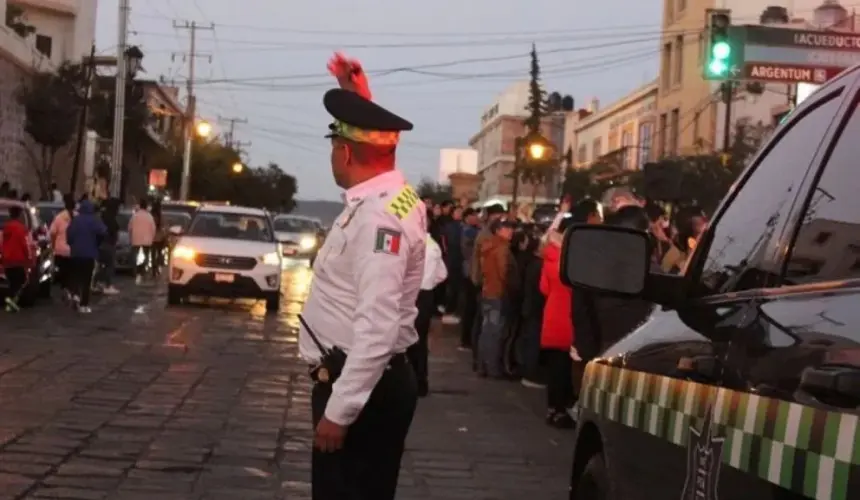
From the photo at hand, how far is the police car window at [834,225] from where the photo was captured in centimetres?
313

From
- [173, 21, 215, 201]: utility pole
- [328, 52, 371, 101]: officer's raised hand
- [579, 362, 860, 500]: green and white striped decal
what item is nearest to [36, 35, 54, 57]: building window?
[173, 21, 215, 201]: utility pole

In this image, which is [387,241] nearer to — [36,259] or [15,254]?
[15,254]

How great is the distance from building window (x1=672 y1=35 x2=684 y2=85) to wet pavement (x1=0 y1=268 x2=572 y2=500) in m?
28.1

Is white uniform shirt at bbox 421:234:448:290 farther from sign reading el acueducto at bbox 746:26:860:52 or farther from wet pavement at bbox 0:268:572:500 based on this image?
sign reading el acueducto at bbox 746:26:860:52

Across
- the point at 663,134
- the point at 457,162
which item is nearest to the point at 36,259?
the point at 663,134

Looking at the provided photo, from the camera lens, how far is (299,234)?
44625 millimetres

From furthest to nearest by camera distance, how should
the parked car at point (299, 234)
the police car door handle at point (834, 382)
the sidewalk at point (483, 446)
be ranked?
the parked car at point (299, 234), the sidewalk at point (483, 446), the police car door handle at point (834, 382)

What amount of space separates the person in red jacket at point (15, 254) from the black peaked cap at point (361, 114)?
16825 mm

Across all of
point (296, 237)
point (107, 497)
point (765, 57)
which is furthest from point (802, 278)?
point (296, 237)

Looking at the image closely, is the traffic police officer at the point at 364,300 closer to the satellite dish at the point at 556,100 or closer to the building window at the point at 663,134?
the building window at the point at 663,134

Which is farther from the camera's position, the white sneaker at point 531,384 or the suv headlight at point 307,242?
the suv headlight at point 307,242

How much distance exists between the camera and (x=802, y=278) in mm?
3301

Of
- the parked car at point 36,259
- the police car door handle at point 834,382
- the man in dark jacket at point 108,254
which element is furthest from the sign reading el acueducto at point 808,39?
the police car door handle at point 834,382

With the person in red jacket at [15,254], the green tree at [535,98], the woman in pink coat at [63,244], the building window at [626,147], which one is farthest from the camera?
the green tree at [535,98]
